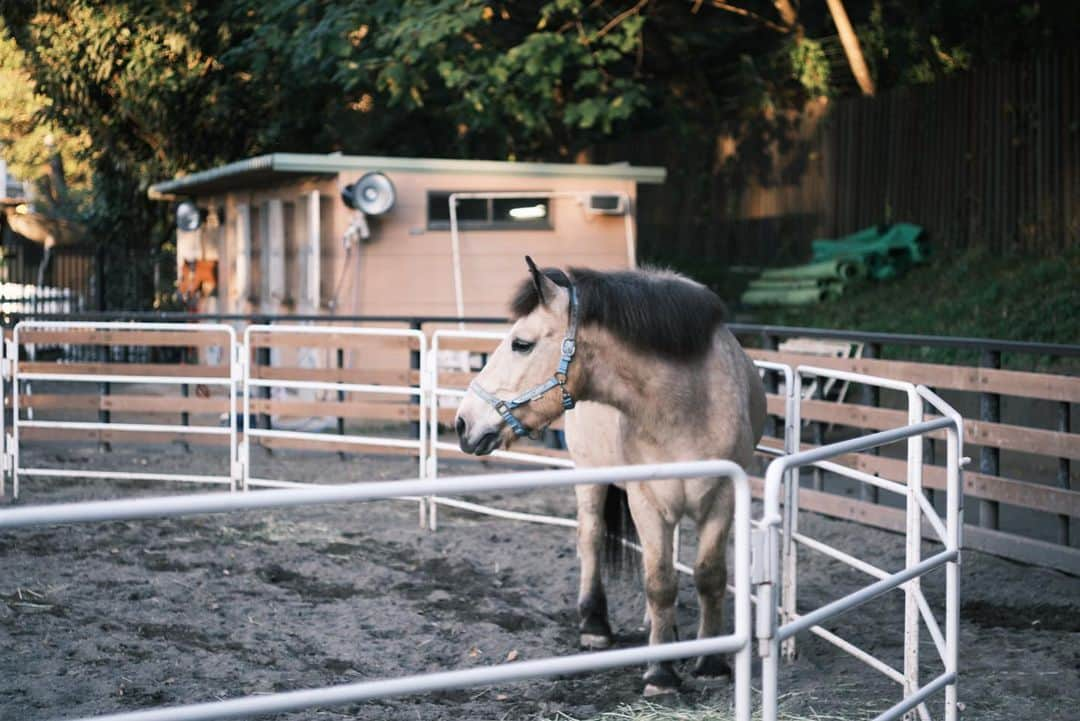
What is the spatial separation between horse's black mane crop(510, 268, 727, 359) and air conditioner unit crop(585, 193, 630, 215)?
31.0ft

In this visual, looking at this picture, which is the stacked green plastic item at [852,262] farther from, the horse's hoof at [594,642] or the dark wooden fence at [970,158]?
the horse's hoof at [594,642]

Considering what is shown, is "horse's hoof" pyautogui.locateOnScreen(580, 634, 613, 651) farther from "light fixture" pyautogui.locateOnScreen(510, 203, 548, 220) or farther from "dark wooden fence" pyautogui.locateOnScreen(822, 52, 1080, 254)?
"light fixture" pyautogui.locateOnScreen(510, 203, 548, 220)

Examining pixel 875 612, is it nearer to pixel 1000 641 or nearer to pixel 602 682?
pixel 1000 641

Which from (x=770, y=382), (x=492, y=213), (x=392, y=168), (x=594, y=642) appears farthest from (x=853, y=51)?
(x=594, y=642)

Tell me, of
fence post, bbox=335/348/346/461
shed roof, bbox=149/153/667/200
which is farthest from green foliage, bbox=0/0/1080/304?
fence post, bbox=335/348/346/461

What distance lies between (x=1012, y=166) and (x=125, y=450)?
9.11 m

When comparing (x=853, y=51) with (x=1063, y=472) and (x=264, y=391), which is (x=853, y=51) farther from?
(x=1063, y=472)

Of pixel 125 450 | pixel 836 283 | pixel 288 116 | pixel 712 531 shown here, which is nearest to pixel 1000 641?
pixel 712 531

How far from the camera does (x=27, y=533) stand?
8.12 meters

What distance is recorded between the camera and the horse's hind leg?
5.31m

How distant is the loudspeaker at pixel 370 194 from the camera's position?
45.0 feet

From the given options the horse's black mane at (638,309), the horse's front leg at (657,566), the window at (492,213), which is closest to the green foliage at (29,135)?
the window at (492,213)

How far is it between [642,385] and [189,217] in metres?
14.5

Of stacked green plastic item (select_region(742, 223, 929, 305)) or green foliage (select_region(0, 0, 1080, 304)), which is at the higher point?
green foliage (select_region(0, 0, 1080, 304))
